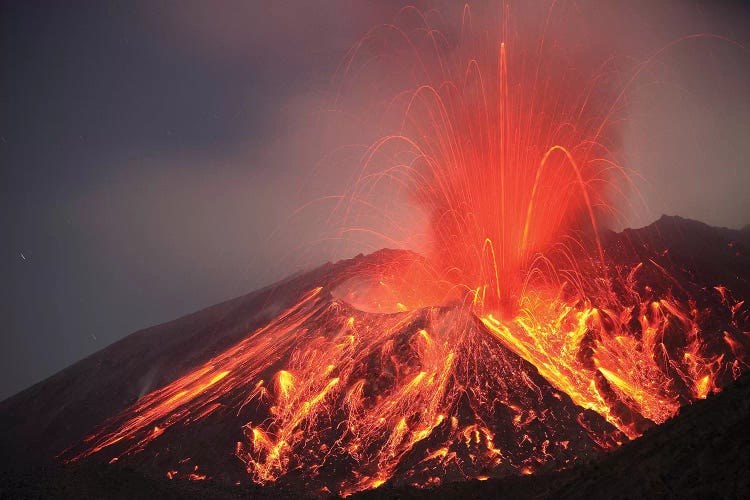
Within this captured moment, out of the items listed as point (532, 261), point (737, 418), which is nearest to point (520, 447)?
point (737, 418)

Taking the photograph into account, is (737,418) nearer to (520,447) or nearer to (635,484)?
(635,484)

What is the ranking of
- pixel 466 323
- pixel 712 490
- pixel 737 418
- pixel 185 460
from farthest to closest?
pixel 466 323 < pixel 185 460 < pixel 737 418 < pixel 712 490

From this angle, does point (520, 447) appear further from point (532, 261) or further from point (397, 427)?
point (532, 261)

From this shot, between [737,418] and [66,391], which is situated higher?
[66,391]

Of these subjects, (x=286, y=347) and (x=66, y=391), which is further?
(x=66, y=391)

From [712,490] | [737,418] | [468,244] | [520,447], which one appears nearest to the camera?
[712,490]

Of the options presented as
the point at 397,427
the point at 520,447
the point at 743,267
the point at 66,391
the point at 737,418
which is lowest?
the point at 743,267
